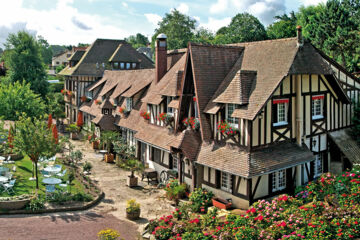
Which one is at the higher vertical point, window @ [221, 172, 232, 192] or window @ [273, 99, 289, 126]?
window @ [273, 99, 289, 126]

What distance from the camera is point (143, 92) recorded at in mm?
30562

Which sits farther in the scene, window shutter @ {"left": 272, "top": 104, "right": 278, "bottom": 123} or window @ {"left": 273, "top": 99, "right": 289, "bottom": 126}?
window @ {"left": 273, "top": 99, "right": 289, "bottom": 126}

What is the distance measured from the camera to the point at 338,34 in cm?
4172

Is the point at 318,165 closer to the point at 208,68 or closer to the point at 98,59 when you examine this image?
the point at 208,68

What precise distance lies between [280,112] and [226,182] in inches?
185

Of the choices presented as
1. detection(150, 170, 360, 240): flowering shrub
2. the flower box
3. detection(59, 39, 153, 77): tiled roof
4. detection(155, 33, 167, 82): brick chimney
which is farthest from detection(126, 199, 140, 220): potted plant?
detection(59, 39, 153, 77): tiled roof

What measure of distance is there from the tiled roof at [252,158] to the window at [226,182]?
957 mm

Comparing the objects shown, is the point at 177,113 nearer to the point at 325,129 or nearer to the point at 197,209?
the point at 197,209

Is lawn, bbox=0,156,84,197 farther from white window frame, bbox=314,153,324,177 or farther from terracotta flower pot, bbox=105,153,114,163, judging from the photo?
white window frame, bbox=314,153,324,177

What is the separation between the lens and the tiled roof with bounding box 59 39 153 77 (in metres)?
44.2

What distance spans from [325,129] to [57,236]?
1625 centimetres

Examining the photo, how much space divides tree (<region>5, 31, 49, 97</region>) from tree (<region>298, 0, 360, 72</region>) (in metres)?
36.1

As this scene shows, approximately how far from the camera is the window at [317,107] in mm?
21625

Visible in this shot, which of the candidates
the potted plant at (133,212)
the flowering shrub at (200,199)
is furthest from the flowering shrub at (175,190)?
the potted plant at (133,212)
